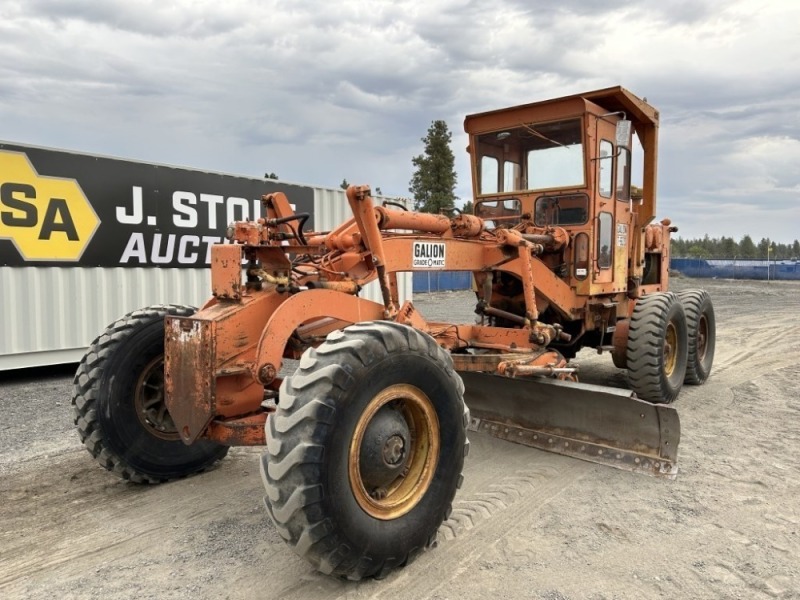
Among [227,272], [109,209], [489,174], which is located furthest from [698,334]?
[109,209]

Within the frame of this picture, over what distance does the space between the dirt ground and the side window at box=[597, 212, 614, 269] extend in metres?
1.87

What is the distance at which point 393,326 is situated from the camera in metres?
3.33

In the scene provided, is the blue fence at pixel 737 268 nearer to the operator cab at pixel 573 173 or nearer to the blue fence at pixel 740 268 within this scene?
the blue fence at pixel 740 268

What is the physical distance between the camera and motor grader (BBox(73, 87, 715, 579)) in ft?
9.80

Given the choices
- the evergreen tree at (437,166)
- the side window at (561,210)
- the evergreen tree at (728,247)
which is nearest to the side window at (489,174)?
the side window at (561,210)

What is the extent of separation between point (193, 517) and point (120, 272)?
6.24 metres

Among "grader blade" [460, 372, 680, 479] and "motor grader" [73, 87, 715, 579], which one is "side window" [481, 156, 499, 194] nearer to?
"motor grader" [73, 87, 715, 579]

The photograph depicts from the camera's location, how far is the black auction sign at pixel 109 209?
8164mm

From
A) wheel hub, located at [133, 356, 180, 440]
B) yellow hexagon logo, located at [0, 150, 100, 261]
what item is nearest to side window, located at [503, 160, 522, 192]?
wheel hub, located at [133, 356, 180, 440]

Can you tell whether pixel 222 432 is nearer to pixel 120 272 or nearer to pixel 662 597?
Result: pixel 662 597

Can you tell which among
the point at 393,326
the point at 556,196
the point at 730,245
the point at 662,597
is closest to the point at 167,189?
the point at 556,196

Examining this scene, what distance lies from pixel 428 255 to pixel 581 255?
2039 millimetres

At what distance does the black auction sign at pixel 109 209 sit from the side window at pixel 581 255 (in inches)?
245

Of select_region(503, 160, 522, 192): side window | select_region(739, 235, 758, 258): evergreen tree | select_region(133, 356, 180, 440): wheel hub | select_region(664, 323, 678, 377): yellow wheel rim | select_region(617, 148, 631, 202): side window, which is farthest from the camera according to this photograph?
select_region(739, 235, 758, 258): evergreen tree
